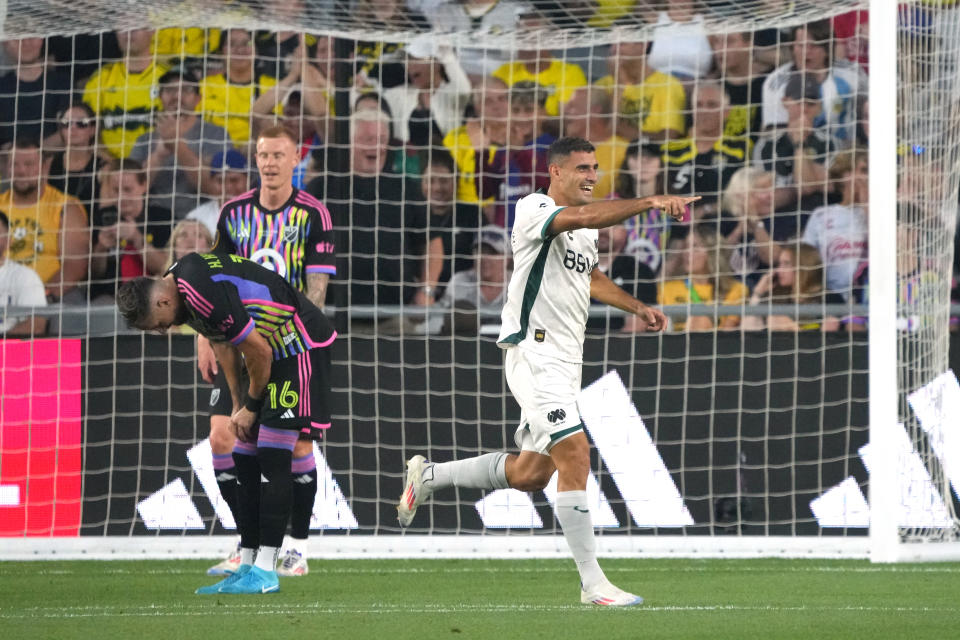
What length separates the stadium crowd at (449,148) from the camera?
9.48 metres

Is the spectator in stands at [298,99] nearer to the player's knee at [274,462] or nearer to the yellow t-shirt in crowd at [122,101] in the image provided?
the yellow t-shirt in crowd at [122,101]

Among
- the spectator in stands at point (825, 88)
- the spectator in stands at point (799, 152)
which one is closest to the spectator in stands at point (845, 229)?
the spectator in stands at point (799, 152)

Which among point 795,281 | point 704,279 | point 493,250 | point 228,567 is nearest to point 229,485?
point 228,567

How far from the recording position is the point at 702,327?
917cm

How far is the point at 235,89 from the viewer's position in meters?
10.1

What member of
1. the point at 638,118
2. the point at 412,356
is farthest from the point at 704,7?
the point at 412,356

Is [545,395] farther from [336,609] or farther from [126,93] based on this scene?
[126,93]

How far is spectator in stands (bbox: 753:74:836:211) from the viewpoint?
381 inches

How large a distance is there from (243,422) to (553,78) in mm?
5125

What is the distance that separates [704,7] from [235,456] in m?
4.68

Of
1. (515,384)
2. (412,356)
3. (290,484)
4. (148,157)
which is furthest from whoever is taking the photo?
(148,157)

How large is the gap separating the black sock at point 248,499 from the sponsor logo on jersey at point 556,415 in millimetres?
1479

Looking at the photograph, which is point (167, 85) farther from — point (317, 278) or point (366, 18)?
point (317, 278)

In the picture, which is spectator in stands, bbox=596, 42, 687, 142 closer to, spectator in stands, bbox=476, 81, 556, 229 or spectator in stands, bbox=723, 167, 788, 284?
spectator in stands, bbox=476, 81, 556, 229
